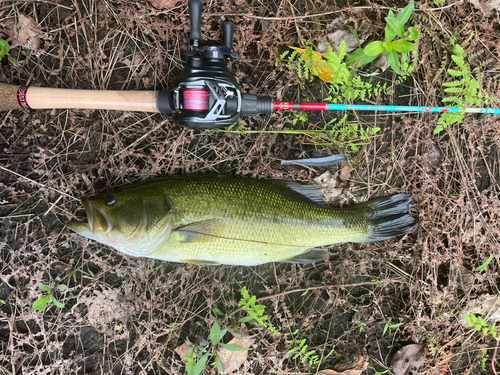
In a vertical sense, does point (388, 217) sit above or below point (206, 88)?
below

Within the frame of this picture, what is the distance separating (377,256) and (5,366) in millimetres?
3393

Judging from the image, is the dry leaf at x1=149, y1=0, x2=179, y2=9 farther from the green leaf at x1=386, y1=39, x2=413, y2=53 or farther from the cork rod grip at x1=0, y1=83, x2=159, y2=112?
the green leaf at x1=386, y1=39, x2=413, y2=53

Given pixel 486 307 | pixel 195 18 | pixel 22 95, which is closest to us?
pixel 195 18

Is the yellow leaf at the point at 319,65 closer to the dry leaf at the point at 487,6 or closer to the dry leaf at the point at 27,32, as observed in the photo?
the dry leaf at the point at 487,6

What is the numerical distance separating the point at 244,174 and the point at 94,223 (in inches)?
48.8

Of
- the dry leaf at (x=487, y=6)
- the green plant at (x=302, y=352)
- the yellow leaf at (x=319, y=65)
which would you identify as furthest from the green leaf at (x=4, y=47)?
the dry leaf at (x=487, y=6)

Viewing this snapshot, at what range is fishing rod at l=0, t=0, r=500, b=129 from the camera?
2072 millimetres

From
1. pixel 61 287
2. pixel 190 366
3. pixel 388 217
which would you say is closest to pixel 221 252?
pixel 190 366

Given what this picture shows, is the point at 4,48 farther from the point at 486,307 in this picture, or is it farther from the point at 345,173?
the point at 486,307

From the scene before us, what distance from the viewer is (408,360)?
292cm

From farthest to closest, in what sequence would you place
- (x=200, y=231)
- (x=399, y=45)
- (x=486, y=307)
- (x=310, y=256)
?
(x=486, y=307) → (x=310, y=256) → (x=399, y=45) → (x=200, y=231)

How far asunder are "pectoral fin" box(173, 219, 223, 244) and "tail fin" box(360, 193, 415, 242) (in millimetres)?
1316

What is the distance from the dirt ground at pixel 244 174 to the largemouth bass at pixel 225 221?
0.87ft

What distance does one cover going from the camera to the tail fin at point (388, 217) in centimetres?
270
